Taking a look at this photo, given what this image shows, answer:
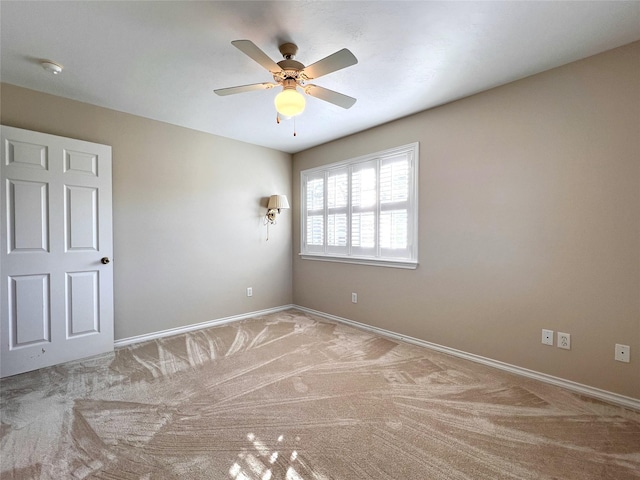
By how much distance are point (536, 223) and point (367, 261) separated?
5.94 feet

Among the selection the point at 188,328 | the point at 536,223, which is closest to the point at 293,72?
the point at 536,223

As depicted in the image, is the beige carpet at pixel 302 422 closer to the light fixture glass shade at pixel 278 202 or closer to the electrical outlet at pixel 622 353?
the electrical outlet at pixel 622 353

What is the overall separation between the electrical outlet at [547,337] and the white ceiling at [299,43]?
212 centimetres

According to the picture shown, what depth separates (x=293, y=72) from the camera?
6.65 ft

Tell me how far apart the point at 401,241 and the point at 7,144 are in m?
3.80

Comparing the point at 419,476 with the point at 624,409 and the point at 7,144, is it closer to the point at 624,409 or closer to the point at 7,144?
the point at 624,409

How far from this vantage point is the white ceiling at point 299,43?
1.74 meters

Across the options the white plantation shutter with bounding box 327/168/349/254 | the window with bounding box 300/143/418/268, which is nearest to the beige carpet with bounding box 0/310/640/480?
the window with bounding box 300/143/418/268

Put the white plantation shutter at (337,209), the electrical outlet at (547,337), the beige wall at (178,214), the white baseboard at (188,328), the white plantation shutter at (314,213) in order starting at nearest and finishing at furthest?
1. the electrical outlet at (547,337)
2. the beige wall at (178,214)
3. the white baseboard at (188,328)
4. the white plantation shutter at (337,209)
5. the white plantation shutter at (314,213)

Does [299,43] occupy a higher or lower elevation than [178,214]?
higher

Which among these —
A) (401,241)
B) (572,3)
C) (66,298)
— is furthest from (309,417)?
(572,3)

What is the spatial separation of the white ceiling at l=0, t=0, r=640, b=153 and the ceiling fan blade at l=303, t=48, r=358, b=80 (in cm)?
27

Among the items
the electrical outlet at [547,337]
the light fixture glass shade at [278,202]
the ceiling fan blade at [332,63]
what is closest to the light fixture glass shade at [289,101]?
the ceiling fan blade at [332,63]

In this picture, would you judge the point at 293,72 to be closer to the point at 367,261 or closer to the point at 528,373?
the point at 367,261
